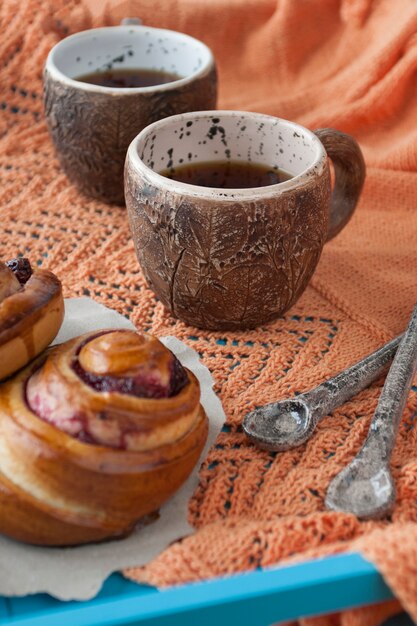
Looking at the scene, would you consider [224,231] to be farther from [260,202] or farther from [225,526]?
[225,526]

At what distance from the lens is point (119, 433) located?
55cm

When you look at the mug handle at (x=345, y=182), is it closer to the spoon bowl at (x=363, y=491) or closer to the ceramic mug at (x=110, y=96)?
the ceramic mug at (x=110, y=96)

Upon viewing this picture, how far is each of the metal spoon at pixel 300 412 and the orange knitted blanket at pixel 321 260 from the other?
0.03 ft

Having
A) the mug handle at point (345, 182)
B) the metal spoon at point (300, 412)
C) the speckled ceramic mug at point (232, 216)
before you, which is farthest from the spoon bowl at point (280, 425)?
the mug handle at point (345, 182)

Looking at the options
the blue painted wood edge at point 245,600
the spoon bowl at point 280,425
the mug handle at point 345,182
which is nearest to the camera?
the blue painted wood edge at point 245,600

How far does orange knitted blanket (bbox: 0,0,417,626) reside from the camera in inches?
23.1

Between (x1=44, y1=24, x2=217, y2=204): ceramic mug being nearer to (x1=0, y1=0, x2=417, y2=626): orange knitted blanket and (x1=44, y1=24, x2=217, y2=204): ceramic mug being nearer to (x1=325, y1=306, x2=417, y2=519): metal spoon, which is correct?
(x1=0, y1=0, x2=417, y2=626): orange knitted blanket

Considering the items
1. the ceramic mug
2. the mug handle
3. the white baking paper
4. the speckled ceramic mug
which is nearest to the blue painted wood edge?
the white baking paper

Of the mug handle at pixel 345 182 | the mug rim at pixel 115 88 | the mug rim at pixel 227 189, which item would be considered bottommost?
the mug handle at pixel 345 182

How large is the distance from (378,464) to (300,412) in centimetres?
8

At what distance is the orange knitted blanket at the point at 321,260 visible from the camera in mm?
587

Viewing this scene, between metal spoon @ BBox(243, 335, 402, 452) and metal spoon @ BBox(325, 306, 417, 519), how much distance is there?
31 millimetres

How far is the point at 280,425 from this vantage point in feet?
2.25

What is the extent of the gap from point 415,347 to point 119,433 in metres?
0.30
